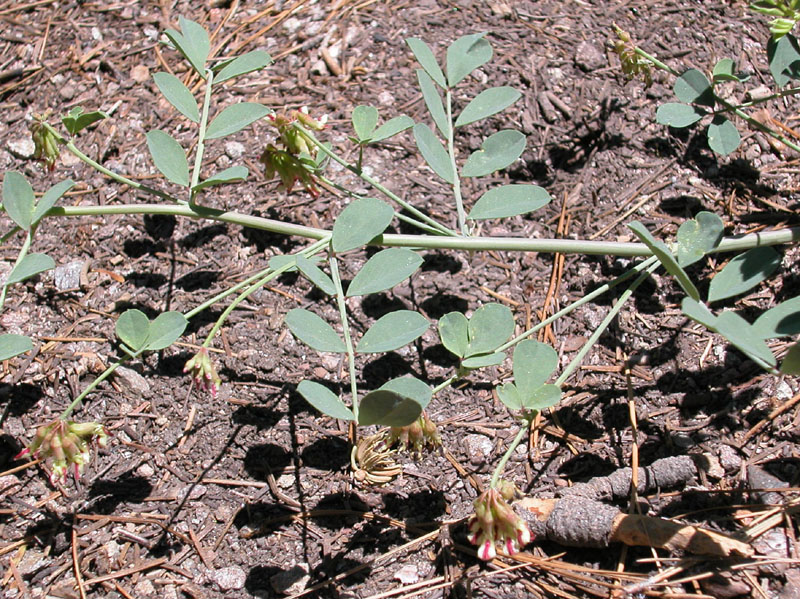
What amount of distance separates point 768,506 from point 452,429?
699 mm

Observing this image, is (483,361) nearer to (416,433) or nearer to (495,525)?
(416,433)

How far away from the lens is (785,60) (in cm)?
170

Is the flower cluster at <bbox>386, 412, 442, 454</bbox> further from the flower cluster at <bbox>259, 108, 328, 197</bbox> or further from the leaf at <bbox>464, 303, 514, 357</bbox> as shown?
the flower cluster at <bbox>259, 108, 328, 197</bbox>

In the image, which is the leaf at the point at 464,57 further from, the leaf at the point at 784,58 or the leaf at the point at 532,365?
the leaf at the point at 532,365

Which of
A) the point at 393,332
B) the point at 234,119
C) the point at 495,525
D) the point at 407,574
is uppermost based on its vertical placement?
the point at 234,119

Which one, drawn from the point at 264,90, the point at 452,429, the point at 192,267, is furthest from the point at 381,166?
the point at 452,429

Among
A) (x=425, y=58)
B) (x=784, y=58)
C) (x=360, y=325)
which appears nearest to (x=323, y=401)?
(x=360, y=325)

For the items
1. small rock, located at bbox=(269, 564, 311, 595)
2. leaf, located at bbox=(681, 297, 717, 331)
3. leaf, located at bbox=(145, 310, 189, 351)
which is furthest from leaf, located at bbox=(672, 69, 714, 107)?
small rock, located at bbox=(269, 564, 311, 595)

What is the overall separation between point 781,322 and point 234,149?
5.22ft

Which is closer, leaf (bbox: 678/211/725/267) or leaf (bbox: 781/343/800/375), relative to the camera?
leaf (bbox: 781/343/800/375)

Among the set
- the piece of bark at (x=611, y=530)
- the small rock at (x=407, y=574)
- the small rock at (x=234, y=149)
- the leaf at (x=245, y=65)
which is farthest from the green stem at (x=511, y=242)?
the small rock at (x=407, y=574)

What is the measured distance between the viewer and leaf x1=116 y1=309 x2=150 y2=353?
4.75ft

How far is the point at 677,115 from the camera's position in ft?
5.70

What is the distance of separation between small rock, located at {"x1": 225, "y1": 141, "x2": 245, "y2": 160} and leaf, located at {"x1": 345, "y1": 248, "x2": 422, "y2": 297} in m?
0.81
